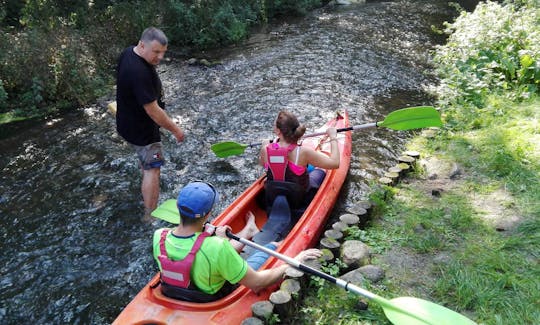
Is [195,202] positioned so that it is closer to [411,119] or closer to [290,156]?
[290,156]

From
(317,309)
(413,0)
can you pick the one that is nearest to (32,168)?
(317,309)

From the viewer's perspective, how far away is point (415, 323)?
251cm

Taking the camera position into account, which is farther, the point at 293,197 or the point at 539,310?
the point at 293,197

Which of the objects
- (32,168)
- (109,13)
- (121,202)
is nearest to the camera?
(121,202)

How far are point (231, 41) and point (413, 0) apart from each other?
7084 millimetres

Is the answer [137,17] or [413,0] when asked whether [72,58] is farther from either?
[413,0]

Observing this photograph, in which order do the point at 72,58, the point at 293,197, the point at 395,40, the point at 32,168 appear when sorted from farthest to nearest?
the point at 395,40 < the point at 72,58 < the point at 32,168 < the point at 293,197

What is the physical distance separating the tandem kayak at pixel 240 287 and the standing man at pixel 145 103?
2.85 feet

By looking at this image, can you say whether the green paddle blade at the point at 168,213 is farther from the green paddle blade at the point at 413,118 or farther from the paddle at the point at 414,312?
the green paddle blade at the point at 413,118

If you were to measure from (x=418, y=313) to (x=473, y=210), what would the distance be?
160cm

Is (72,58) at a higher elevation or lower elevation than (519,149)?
higher

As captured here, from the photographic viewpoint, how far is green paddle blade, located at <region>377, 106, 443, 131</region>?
15.4 ft

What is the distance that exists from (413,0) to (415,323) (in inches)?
547

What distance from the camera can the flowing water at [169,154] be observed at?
12.3 feet
